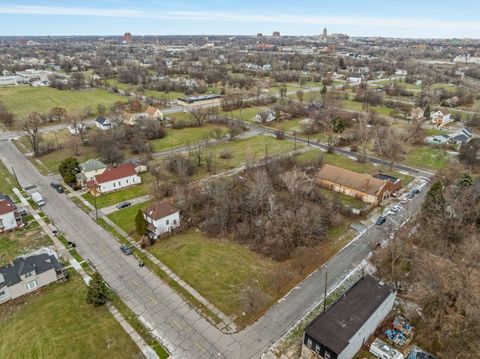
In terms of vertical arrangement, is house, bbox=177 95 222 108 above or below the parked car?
above

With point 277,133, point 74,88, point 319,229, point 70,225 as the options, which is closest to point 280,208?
point 319,229

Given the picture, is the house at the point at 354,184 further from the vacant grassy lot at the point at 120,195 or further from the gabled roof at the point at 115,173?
the gabled roof at the point at 115,173

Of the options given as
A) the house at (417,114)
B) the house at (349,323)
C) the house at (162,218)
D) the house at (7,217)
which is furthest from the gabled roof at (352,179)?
the house at (417,114)

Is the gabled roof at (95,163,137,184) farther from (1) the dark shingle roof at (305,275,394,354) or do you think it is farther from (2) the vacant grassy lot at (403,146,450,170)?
(2) the vacant grassy lot at (403,146,450,170)

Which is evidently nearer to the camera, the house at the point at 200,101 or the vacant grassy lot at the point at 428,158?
the vacant grassy lot at the point at 428,158

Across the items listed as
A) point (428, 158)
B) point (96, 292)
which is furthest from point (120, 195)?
point (428, 158)

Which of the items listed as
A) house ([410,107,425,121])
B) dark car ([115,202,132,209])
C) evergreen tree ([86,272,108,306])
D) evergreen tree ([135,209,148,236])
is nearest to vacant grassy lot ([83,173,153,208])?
dark car ([115,202,132,209])
